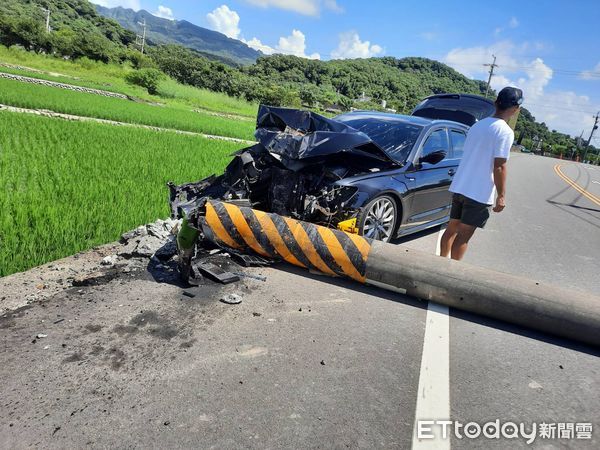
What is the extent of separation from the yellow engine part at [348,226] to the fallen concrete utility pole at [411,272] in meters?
0.32

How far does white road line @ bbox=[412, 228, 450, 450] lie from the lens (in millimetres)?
2343

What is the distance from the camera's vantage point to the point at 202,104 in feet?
131

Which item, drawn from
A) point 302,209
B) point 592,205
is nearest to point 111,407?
point 302,209

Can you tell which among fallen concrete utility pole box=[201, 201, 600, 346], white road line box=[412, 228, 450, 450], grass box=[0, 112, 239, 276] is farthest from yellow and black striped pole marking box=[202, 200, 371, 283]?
grass box=[0, 112, 239, 276]

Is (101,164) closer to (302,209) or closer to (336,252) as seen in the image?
(302,209)

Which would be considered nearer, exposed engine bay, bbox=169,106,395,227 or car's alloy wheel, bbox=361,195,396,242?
exposed engine bay, bbox=169,106,395,227

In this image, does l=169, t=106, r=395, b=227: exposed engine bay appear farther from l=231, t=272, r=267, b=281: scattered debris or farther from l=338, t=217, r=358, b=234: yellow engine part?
l=231, t=272, r=267, b=281: scattered debris

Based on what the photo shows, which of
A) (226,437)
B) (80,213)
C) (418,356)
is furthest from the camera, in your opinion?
(80,213)

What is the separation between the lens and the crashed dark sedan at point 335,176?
482 centimetres

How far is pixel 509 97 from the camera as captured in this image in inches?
161

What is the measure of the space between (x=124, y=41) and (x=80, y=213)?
104346mm

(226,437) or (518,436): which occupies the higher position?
(518,436)

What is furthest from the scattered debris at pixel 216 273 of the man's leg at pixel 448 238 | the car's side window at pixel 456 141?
the car's side window at pixel 456 141

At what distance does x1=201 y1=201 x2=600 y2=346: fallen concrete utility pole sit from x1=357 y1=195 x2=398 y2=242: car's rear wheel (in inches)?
23.7
